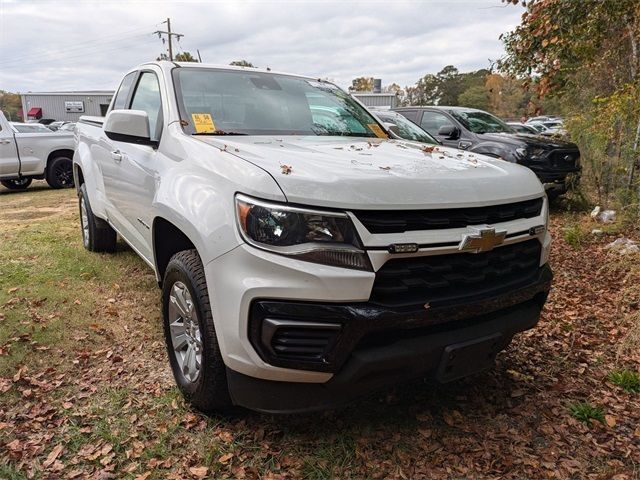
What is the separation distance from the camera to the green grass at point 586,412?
2529 mm

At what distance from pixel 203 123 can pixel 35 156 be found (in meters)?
9.75

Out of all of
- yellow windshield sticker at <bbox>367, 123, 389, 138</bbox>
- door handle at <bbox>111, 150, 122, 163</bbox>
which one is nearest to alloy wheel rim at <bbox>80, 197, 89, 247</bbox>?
door handle at <bbox>111, 150, 122, 163</bbox>

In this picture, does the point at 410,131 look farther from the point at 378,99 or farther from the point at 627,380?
the point at 378,99

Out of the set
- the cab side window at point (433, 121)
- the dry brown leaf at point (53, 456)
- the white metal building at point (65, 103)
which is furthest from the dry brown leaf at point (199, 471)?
the white metal building at point (65, 103)

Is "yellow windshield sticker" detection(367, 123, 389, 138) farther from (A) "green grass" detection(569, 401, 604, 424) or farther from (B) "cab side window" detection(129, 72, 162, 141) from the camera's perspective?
(A) "green grass" detection(569, 401, 604, 424)

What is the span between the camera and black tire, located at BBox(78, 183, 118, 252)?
16.3 ft

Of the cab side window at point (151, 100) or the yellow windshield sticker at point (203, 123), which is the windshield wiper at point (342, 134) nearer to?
the yellow windshield sticker at point (203, 123)

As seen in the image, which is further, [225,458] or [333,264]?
[225,458]

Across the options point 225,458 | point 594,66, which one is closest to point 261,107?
point 225,458

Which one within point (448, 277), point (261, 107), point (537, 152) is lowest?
point (448, 277)

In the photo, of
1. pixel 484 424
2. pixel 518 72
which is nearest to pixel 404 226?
pixel 484 424

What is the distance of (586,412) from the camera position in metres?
2.55

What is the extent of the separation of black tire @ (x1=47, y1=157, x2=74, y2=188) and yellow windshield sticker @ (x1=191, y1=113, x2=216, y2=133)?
9.82 meters

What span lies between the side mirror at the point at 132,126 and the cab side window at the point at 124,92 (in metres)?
1.28
